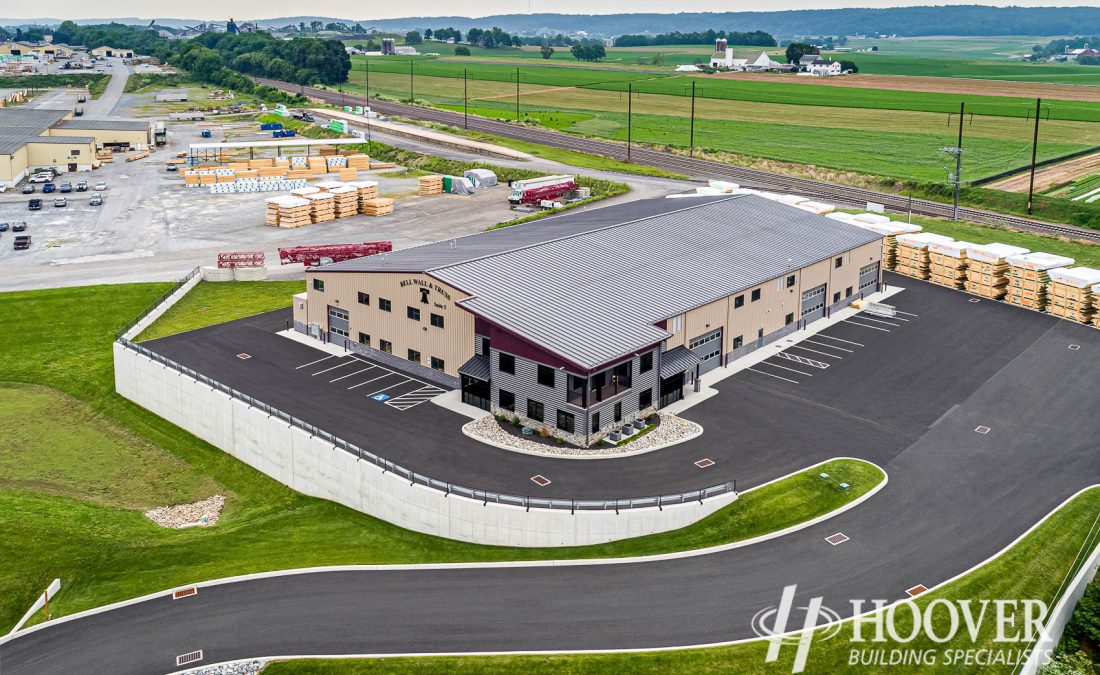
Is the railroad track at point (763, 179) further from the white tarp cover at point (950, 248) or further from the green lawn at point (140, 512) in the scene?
the green lawn at point (140, 512)

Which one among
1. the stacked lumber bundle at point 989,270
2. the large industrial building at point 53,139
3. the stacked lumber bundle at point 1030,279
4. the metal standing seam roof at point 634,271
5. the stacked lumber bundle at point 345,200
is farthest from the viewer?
the large industrial building at point 53,139

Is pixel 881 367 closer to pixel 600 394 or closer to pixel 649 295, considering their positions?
pixel 649 295

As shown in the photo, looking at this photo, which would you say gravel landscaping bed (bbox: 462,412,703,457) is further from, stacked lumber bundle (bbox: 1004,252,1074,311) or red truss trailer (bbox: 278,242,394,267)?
Result: red truss trailer (bbox: 278,242,394,267)

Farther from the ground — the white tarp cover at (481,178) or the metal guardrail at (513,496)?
the white tarp cover at (481,178)

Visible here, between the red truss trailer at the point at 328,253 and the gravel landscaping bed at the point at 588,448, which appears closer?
the gravel landscaping bed at the point at 588,448

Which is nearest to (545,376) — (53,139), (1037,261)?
(1037,261)

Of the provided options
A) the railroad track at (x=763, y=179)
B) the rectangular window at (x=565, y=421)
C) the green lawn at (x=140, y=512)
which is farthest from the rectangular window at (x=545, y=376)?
the railroad track at (x=763, y=179)

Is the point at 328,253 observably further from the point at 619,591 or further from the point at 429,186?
the point at 619,591
